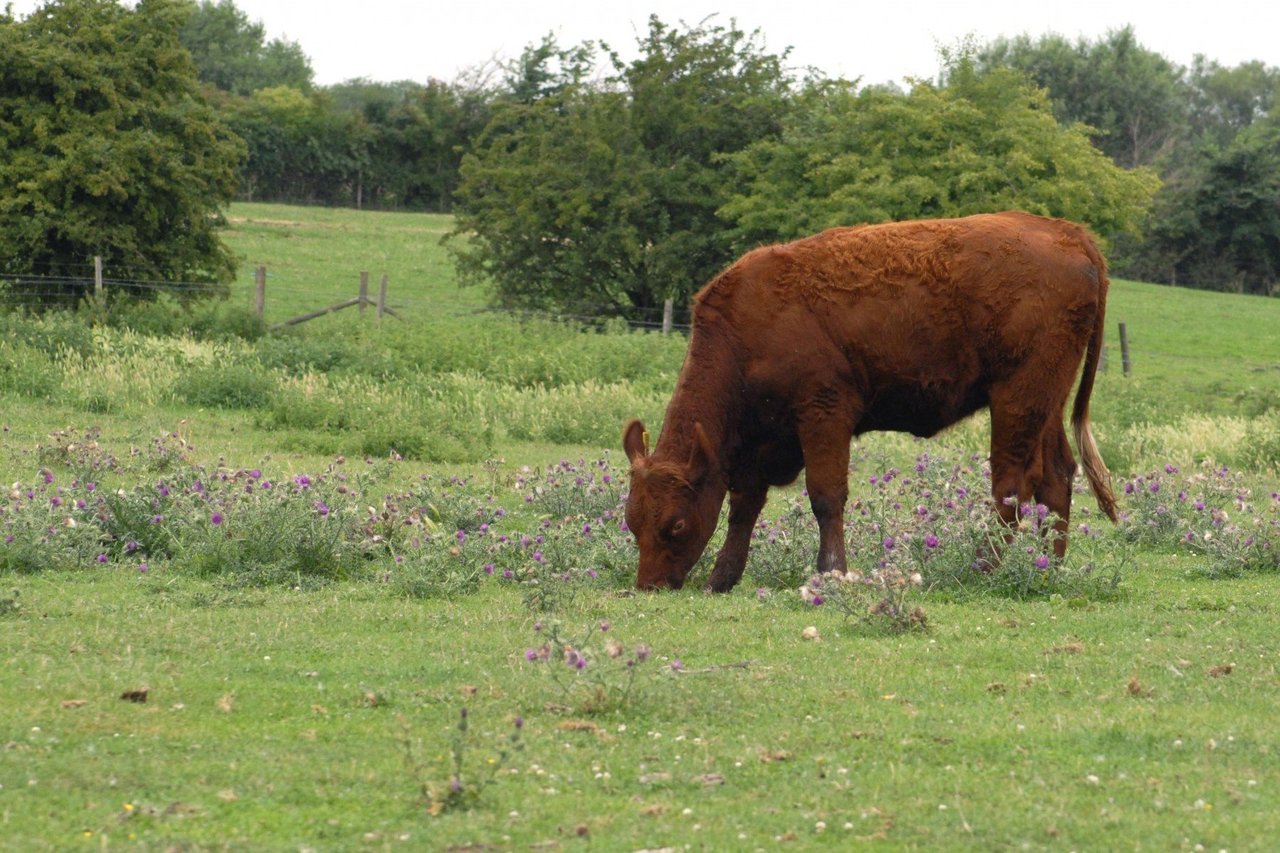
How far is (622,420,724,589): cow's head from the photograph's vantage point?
9.20m

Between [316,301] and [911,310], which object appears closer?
[911,310]

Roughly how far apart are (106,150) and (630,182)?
11.0 meters

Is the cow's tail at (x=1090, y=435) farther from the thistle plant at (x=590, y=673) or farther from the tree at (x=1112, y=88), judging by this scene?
the tree at (x=1112, y=88)

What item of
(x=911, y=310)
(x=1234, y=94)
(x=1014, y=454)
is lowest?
(x=1014, y=454)

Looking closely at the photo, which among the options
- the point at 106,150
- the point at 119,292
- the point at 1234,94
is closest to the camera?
the point at 119,292

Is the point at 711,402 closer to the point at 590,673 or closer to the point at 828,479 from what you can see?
the point at 828,479

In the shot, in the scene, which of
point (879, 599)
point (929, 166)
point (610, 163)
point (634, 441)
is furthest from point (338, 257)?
point (879, 599)

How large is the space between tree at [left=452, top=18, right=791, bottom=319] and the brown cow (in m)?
24.0

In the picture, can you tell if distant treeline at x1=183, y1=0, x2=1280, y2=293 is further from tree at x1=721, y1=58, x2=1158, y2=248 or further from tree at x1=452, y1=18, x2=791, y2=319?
tree at x1=721, y1=58, x2=1158, y2=248

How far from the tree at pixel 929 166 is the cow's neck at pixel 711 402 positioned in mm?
21241

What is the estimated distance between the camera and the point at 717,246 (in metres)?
34.4

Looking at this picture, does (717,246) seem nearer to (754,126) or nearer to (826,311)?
(754,126)

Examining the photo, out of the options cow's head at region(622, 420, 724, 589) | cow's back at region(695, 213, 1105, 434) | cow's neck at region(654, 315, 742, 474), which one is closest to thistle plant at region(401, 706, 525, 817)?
cow's head at region(622, 420, 724, 589)

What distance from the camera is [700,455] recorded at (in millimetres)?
9281
